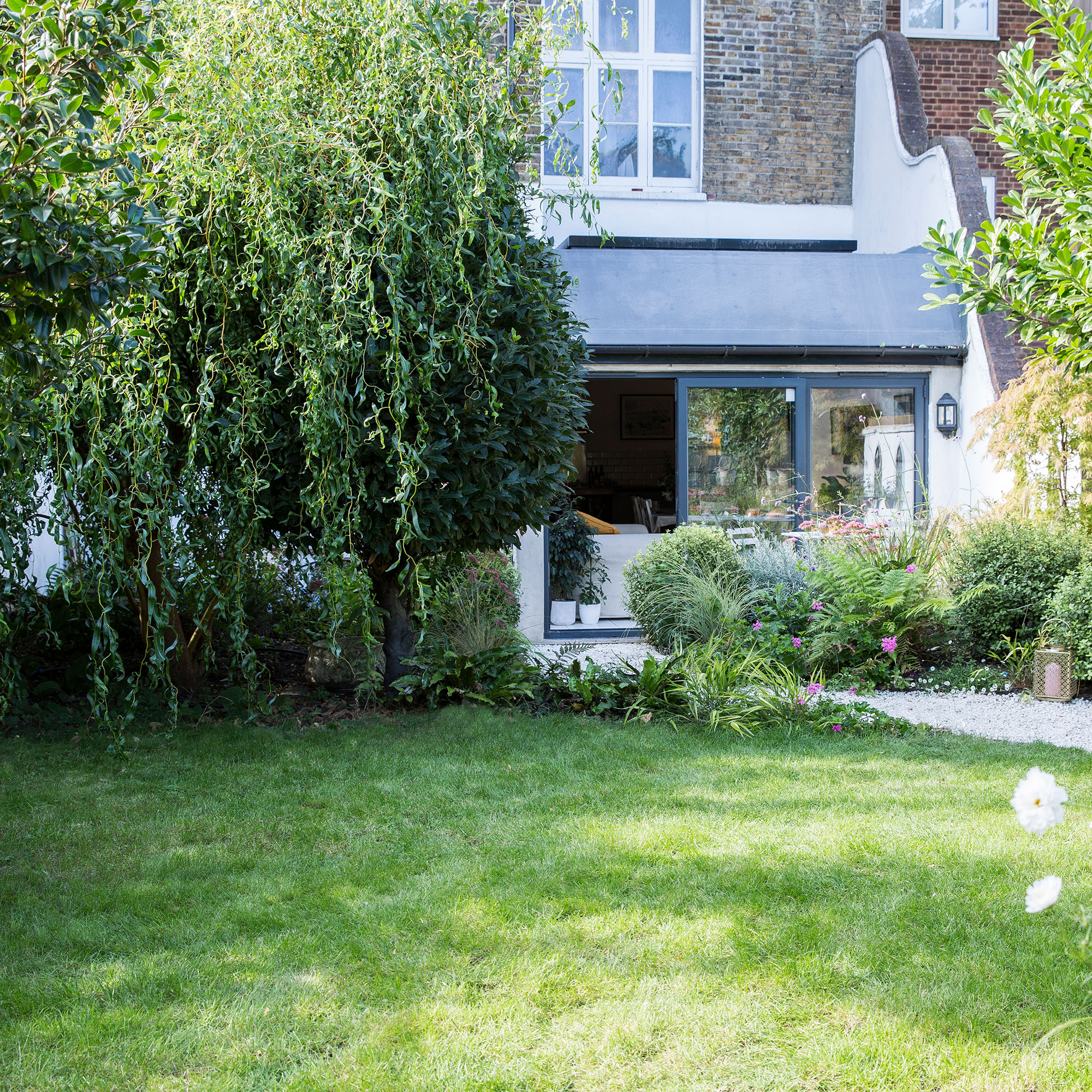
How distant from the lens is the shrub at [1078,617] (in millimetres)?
6270

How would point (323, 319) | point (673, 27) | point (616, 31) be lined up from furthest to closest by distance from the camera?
point (673, 27) < point (616, 31) < point (323, 319)

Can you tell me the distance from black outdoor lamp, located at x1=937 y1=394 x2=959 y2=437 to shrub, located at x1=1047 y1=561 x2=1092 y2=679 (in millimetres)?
3049

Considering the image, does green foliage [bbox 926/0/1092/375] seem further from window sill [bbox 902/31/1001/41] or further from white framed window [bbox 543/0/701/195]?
window sill [bbox 902/31/1001/41]

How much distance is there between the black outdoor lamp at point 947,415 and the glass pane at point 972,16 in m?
5.34

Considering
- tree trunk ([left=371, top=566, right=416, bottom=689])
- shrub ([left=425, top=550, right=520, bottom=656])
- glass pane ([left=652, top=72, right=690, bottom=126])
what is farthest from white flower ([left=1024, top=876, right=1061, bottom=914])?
glass pane ([left=652, top=72, right=690, bottom=126])

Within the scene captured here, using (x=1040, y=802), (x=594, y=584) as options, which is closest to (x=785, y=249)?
(x=594, y=584)

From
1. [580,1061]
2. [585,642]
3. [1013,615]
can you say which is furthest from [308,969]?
[585,642]

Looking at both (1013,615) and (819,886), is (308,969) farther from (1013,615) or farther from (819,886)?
(1013,615)

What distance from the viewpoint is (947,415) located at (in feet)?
30.4

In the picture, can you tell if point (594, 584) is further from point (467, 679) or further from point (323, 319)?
point (323, 319)

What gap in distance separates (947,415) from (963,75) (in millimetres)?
5058

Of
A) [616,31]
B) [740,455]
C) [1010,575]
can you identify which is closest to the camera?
[1010,575]

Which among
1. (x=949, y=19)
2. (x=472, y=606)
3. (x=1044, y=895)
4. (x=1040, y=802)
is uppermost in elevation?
(x=949, y=19)

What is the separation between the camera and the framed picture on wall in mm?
16891
